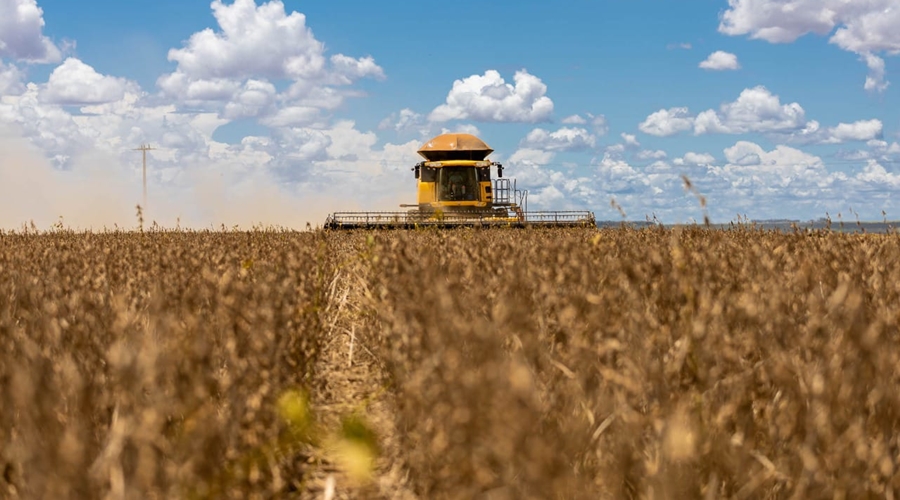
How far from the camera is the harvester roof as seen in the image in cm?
2464

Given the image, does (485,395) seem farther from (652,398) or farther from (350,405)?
(350,405)

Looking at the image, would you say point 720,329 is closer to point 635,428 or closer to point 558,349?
point 558,349

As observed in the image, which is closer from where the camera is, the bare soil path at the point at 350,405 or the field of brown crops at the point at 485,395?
the field of brown crops at the point at 485,395

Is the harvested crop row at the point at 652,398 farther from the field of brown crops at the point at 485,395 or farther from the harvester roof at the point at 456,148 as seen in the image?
the harvester roof at the point at 456,148

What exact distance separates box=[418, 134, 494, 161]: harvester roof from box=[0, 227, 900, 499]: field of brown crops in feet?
65.2

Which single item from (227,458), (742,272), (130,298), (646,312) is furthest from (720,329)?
(130,298)

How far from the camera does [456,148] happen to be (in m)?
24.6

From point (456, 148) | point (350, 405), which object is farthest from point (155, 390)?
point (456, 148)

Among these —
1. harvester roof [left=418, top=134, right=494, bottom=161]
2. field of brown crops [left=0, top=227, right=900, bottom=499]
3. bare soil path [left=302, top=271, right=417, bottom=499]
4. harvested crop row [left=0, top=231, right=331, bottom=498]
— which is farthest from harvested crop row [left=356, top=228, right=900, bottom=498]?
harvester roof [left=418, top=134, right=494, bottom=161]

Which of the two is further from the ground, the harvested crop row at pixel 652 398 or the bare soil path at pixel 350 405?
the harvested crop row at pixel 652 398

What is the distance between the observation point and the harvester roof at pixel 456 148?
970 inches

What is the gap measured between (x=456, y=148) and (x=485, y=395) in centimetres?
2295

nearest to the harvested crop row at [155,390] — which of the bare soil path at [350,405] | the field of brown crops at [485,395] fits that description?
the field of brown crops at [485,395]

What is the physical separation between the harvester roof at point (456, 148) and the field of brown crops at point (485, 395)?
65.2 feet
